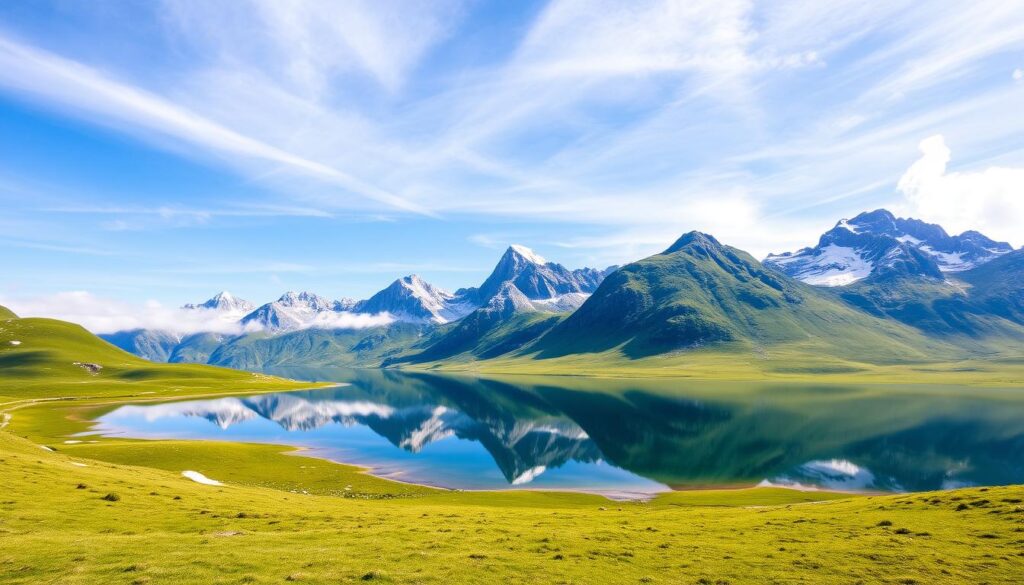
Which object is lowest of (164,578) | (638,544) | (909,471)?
(909,471)

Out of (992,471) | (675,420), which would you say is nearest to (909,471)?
(992,471)

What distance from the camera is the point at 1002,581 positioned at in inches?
897

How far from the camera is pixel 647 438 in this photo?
115m

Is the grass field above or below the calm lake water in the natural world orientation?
above

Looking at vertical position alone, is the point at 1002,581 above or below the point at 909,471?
above

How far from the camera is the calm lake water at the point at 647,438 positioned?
268ft

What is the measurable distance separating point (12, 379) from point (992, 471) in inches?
11592

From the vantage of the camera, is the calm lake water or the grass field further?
the calm lake water

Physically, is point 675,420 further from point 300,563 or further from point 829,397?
point 300,563

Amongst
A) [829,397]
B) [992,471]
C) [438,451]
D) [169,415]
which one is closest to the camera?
[992,471]

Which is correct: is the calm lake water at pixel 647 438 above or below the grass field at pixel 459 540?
below

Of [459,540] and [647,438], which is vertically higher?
[459,540]

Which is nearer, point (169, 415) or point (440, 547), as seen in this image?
point (440, 547)

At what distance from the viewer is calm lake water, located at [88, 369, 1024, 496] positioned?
8181 cm
